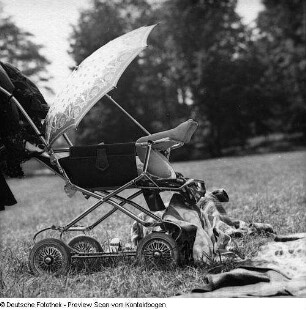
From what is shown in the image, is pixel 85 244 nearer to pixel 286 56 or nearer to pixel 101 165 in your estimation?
pixel 101 165

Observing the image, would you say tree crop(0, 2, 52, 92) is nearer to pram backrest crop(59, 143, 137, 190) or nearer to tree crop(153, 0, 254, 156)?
pram backrest crop(59, 143, 137, 190)

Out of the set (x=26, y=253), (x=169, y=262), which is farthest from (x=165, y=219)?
(x=26, y=253)

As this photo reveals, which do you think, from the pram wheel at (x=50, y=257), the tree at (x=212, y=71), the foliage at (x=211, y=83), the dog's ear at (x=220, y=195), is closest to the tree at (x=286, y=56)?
the foliage at (x=211, y=83)

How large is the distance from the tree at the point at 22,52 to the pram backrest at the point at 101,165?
1.83m

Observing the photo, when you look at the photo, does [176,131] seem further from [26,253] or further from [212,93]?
[212,93]

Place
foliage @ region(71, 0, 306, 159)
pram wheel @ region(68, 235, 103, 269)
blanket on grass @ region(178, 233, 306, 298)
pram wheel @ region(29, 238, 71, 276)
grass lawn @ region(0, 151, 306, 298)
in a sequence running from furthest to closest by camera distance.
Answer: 1. foliage @ region(71, 0, 306, 159)
2. pram wheel @ region(68, 235, 103, 269)
3. pram wheel @ region(29, 238, 71, 276)
4. grass lawn @ region(0, 151, 306, 298)
5. blanket on grass @ region(178, 233, 306, 298)

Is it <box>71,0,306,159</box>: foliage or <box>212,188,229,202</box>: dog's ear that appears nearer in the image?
<box>212,188,229,202</box>: dog's ear

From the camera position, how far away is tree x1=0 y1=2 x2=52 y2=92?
17.7 ft

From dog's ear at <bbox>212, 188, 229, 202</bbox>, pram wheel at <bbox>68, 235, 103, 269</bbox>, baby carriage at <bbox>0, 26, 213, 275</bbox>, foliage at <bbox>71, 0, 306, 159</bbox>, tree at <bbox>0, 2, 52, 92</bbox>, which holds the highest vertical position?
tree at <bbox>0, 2, 52, 92</bbox>

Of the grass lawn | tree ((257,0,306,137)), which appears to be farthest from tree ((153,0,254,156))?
the grass lawn

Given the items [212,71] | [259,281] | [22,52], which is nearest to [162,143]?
[259,281]

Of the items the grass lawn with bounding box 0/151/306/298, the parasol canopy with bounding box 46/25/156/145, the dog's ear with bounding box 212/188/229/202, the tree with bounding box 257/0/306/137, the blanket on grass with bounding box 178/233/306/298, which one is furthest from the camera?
the tree with bounding box 257/0/306/137

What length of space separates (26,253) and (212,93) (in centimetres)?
1798

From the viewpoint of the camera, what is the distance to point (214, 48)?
20.8 meters
